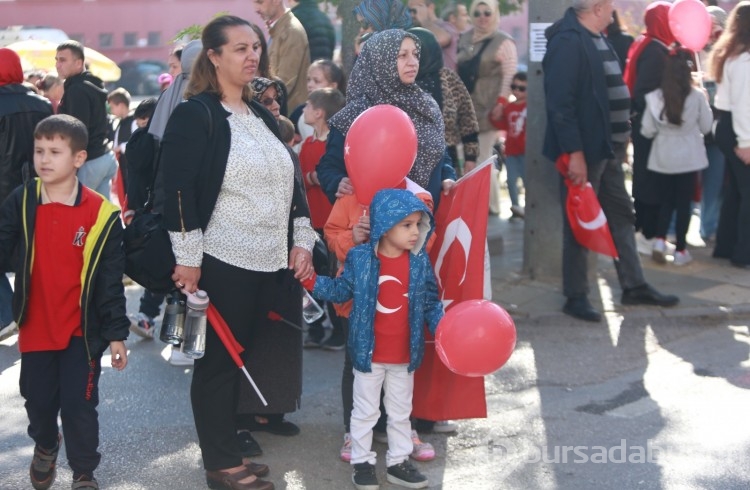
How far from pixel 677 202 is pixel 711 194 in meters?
0.88

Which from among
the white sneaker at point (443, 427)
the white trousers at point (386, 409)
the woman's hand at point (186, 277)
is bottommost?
the white sneaker at point (443, 427)

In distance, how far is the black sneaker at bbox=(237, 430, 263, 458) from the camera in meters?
5.27

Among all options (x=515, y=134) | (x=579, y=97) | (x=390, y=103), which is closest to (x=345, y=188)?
(x=390, y=103)

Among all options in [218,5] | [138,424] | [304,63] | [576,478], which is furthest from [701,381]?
[218,5]

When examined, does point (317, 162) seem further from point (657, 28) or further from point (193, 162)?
point (657, 28)

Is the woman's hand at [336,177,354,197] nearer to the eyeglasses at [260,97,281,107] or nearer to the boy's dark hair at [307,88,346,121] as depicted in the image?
the eyeglasses at [260,97,281,107]

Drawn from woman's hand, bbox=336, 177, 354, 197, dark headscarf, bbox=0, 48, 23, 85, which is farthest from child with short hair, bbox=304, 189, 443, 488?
dark headscarf, bbox=0, 48, 23, 85

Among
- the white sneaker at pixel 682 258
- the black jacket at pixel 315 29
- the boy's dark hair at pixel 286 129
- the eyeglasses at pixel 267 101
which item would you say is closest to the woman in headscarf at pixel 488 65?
the black jacket at pixel 315 29

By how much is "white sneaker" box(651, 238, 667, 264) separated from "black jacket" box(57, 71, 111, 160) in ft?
14.9

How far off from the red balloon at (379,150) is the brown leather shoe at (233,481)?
4.35 ft

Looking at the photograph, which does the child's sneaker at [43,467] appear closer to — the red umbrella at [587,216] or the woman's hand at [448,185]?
the woman's hand at [448,185]

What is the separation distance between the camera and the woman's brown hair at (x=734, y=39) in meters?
8.33

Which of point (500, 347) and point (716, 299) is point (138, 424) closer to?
point (500, 347)

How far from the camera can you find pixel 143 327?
24.2ft
